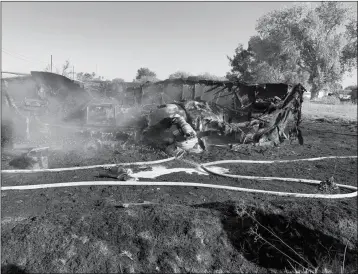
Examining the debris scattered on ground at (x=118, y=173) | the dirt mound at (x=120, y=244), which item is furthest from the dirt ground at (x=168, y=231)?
the debris scattered on ground at (x=118, y=173)

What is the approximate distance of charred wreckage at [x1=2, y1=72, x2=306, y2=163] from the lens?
31.8ft

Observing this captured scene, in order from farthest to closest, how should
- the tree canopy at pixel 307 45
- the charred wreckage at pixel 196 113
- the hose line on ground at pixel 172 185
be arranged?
1. the tree canopy at pixel 307 45
2. the charred wreckage at pixel 196 113
3. the hose line on ground at pixel 172 185

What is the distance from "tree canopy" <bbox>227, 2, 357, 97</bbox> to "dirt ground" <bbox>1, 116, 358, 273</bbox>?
25.7 meters

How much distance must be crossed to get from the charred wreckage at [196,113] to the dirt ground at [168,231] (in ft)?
13.6

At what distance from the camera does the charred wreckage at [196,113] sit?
9.70 meters

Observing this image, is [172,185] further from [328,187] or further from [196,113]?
[196,113]

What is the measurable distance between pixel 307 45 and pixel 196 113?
24816mm

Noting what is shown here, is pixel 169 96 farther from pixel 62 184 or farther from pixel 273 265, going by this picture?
pixel 273 265

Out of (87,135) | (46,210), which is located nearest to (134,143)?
(87,135)

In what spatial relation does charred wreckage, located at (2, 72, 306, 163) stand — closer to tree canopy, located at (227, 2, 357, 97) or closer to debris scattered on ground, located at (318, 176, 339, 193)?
debris scattered on ground, located at (318, 176, 339, 193)

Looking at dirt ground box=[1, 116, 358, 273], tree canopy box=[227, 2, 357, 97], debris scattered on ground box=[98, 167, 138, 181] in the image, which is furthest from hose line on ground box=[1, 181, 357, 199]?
tree canopy box=[227, 2, 357, 97]

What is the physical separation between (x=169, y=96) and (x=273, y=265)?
987 centimetres

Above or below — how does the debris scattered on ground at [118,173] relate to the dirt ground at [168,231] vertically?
above

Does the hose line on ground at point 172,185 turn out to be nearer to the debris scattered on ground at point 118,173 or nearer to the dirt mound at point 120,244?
the debris scattered on ground at point 118,173
